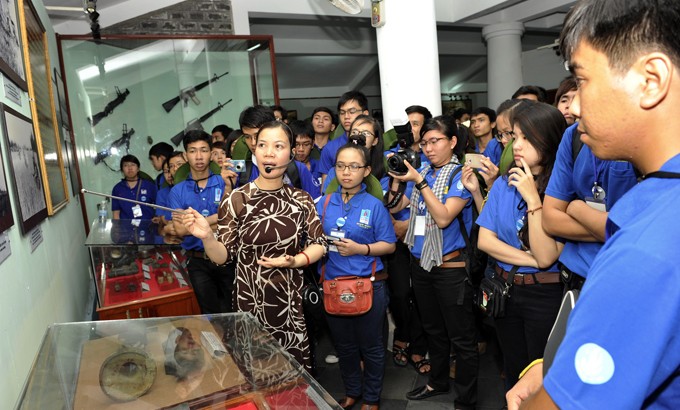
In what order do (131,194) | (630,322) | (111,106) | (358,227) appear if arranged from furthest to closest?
1. (111,106)
2. (131,194)
3. (358,227)
4. (630,322)

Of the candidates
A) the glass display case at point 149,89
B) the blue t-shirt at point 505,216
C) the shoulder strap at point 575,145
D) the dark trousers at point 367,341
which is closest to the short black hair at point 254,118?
the dark trousers at point 367,341

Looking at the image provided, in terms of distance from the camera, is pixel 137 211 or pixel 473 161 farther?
pixel 137 211

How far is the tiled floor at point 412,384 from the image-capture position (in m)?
2.66

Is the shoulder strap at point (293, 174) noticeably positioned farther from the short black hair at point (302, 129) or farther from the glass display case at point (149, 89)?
the glass display case at point (149, 89)

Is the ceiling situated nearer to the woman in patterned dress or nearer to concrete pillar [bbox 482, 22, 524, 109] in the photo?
concrete pillar [bbox 482, 22, 524, 109]

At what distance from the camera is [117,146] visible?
5645 mm

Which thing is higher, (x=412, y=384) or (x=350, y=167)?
(x=350, y=167)


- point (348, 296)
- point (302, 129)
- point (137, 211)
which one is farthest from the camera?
point (137, 211)

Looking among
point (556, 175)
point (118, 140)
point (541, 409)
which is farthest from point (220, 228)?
point (118, 140)

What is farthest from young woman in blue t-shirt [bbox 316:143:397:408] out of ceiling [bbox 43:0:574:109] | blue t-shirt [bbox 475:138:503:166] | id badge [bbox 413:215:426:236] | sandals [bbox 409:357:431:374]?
ceiling [bbox 43:0:574:109]

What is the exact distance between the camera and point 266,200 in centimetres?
215

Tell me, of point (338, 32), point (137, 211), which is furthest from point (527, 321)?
point (338, 32)

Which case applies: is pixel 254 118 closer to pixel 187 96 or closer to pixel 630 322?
pixel 630 322

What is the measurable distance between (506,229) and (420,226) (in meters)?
0.60
